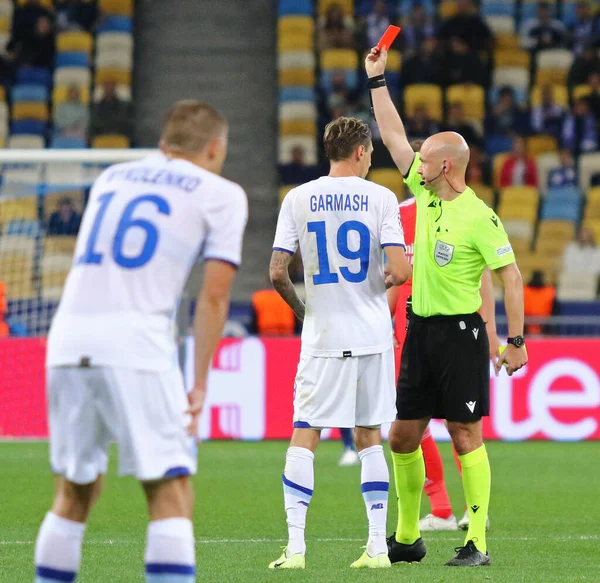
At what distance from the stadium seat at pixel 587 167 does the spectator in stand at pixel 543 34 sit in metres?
2.80

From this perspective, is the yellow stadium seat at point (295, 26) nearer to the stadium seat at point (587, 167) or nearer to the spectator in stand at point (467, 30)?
the spectator in stand at point (467, 30)

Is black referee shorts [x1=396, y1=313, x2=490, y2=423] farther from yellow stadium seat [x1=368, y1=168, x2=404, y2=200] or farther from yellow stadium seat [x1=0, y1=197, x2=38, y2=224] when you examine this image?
yellow stadium seat [x1=368, y1=168, x2=404, y2=200]

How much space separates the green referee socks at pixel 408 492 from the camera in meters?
6.52

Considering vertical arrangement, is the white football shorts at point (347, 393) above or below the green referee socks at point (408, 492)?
above

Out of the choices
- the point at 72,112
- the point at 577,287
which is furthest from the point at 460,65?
the point at 72,112

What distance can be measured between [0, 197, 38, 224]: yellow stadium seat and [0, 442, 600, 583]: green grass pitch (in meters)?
2.34

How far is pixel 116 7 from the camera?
70.3 feet

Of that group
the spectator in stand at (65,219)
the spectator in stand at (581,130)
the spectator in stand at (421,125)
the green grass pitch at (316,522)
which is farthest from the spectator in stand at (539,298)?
the spectator in stand at (65,219)

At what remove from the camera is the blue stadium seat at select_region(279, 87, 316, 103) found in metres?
20.4

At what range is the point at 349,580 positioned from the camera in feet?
19.0

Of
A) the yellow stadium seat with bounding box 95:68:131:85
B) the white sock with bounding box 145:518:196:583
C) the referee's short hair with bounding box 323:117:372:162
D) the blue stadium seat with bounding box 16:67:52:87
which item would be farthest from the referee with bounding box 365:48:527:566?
the blue stadium seat with bounding box 16:67:52:87

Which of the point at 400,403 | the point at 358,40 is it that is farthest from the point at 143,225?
the point at 358,40

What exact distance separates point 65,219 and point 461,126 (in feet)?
22.8

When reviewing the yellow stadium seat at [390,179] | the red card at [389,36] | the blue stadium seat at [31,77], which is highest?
the blue stadium seat at [31,77]
